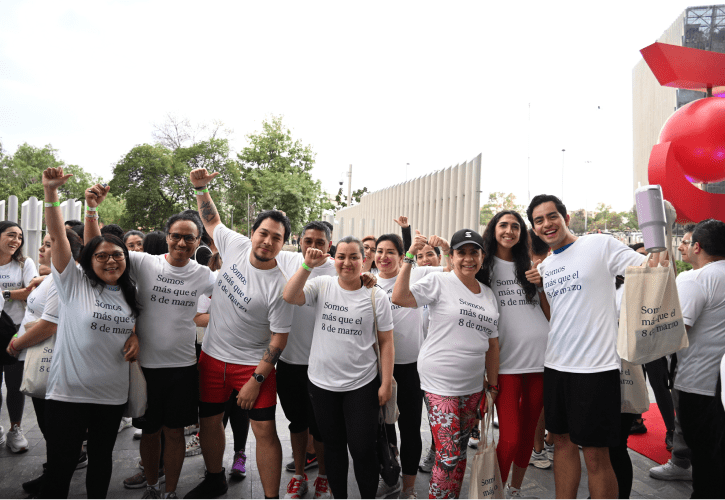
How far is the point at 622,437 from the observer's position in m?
2.81

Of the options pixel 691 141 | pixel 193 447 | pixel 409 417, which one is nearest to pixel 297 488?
pixel 409 417

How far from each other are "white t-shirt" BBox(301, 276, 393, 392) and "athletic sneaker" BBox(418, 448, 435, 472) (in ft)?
4.41

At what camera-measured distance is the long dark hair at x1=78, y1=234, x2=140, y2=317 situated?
2.81m

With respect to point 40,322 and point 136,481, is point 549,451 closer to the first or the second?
point 136,481

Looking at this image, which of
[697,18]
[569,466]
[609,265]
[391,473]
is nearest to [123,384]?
[391,473]

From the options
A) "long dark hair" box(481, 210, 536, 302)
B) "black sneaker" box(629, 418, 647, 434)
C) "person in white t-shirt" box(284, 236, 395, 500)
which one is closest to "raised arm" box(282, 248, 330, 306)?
"person in white t-shirt" box(284, 236, 395, 500)

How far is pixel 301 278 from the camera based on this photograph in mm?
2883

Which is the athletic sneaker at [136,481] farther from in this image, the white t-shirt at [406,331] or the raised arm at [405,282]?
the raised arm at [405,282]

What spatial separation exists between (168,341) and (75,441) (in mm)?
734

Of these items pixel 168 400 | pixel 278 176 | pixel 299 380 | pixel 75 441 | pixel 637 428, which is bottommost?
pixel 637 428

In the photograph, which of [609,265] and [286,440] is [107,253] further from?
[609,265]

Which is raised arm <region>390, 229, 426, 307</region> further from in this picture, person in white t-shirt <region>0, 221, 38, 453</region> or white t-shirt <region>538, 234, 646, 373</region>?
person in white t-shirt <region>0, 221, 38, 453</region>

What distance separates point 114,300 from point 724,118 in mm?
5341

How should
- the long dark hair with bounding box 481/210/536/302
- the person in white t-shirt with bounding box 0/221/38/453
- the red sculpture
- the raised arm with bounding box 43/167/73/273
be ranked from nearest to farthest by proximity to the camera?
the raised arm with bounding box 43/167/73/273 < the long dark hair with bounding box 481/210/536/302 < the person in white t-shirt with bounding box 0/221/38/453 < the red sculpture
